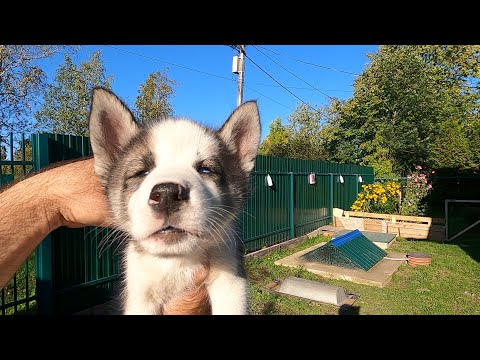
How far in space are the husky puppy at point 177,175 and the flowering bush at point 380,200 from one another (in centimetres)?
974

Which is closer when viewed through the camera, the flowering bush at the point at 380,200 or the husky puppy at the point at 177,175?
the husky puppy at the point at 177,175

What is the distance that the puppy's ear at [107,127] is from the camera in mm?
1226

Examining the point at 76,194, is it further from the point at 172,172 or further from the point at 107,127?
the point at 172,172

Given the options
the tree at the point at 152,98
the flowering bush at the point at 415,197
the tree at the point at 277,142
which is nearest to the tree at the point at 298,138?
the tree at the point at 277,142

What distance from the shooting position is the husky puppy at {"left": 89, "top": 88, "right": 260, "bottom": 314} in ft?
4.12

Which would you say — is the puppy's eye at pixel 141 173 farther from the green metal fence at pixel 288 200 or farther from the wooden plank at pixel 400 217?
the wooden plank at pixel 400 217

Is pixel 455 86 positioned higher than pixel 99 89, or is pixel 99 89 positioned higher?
pixel 455 86

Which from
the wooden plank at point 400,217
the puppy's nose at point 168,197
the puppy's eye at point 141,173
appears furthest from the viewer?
the wooden plank at point 400,217

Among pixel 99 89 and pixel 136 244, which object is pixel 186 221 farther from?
pixel 99 89

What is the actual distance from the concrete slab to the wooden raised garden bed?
8.70ft

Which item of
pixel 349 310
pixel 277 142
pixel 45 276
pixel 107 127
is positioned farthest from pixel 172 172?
pixel 277 142

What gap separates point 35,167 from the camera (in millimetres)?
3189

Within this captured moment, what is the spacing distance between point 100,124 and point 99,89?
0.14m
